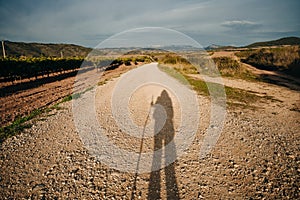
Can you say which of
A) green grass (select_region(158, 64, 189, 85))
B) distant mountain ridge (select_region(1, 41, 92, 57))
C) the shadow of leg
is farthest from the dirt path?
distant mountain ridge (select_region(1, 41, 92, 57))

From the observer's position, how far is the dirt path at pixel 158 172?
396 cm

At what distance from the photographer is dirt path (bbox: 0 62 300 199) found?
13.0ft

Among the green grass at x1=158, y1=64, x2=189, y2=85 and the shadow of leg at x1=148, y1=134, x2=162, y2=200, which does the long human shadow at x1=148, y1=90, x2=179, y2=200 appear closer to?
the shadow of leg at x1=148, y1=134, x2=162, y2=200

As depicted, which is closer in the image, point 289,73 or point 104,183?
point 104,183

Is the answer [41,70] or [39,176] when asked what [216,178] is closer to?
[39,176]

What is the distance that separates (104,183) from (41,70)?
2917cm

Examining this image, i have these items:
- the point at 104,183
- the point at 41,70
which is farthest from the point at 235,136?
the point at 41,70

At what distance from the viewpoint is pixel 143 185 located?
13.7ft

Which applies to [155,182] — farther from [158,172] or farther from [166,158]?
[166,158]

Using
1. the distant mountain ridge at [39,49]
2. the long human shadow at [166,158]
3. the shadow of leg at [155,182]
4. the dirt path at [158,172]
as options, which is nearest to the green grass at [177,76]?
the long human shadow at [166,158]

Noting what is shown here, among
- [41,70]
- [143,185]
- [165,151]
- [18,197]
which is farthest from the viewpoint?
[41,70]

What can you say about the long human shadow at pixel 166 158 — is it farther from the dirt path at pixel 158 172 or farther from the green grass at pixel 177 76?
the green grass at pixel 177 76

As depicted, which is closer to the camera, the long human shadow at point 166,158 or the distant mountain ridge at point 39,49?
the long human shadow at point 166,158

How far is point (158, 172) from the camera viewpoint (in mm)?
4602
